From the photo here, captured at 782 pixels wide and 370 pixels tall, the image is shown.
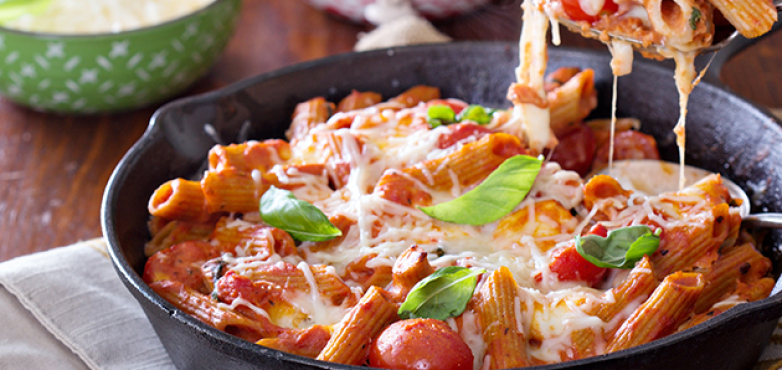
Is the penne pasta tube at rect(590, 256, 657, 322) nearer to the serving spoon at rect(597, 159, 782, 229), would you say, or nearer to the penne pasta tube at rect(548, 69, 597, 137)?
the serving spoon at rect(597, 159, 782, 229)

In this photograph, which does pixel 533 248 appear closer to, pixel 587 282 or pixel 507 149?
pixel 587 282

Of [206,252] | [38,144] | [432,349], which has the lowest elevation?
[38,144]

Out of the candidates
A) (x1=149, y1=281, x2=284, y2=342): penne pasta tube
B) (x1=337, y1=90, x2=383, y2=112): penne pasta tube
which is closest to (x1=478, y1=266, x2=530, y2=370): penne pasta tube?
(x1=149, y1=281, x2=284, y2=342): penne pasta tube

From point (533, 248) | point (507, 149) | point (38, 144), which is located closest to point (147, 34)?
point (38, 144)

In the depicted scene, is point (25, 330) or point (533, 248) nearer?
point (533, 248)

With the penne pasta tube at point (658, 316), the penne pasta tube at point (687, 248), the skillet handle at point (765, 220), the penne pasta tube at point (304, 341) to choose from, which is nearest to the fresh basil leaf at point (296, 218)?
the penne pasta tube at point (304, 341)

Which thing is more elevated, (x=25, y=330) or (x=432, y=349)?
(x=432, y=349)

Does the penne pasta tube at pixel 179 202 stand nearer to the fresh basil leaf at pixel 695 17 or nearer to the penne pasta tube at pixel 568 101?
the penne pasta tube at pixel 568 101
